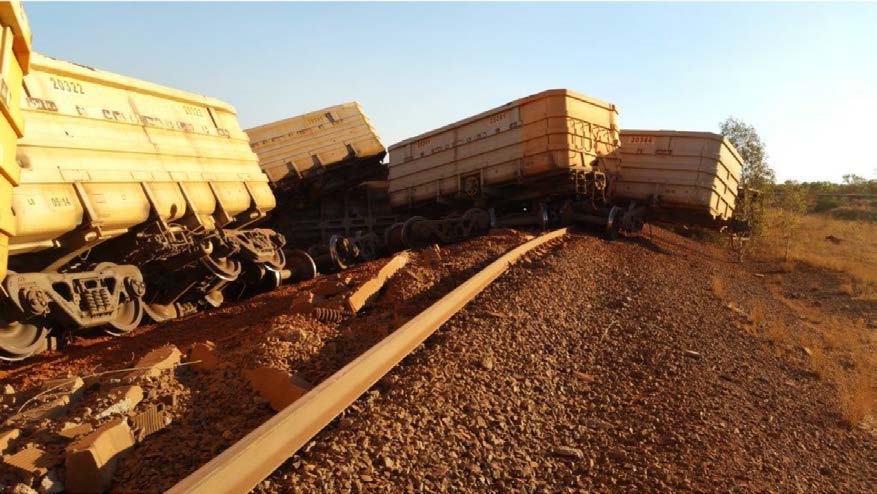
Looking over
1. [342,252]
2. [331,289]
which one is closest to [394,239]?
[342,252]

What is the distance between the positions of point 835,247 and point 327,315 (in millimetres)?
21829

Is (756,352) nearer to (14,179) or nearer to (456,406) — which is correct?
(456,406)

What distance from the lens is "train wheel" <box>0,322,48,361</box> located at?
5934 millimetres

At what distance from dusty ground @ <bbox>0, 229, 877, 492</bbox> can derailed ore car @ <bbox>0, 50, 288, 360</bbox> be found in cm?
62

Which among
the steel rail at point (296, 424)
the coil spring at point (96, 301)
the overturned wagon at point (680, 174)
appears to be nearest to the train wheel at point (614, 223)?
the overturned wagon at point (680, 174)

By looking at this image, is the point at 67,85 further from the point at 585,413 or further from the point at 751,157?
the point at 751,157

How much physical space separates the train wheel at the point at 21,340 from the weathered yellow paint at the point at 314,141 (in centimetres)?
760

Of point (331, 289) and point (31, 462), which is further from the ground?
point (31, 462)

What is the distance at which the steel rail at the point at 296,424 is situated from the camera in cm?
236

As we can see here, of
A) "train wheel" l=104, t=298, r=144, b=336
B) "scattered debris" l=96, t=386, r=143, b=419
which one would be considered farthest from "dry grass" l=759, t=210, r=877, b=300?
"scattered debris" l=96, t=386, r=143, b=419

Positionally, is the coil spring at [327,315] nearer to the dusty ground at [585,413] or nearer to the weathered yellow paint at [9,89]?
the dusty ground at [585,413]

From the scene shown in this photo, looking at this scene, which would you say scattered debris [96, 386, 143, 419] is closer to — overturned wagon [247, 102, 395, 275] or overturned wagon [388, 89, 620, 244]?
overturned wagon [247, 102, 395, 275]

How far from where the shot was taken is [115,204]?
6.59 m

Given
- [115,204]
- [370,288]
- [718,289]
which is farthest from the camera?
[718,289]
